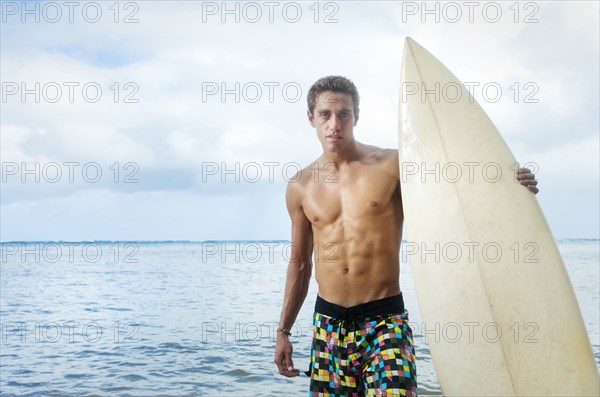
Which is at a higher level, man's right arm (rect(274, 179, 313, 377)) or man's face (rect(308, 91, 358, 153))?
man's face (rect(308, 91, 358, 153))

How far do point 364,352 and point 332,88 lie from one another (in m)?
1.13

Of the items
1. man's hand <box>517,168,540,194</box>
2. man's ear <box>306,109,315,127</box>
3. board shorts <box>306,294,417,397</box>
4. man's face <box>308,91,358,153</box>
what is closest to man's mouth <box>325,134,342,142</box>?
man's face <box>308,91,358,153</box>

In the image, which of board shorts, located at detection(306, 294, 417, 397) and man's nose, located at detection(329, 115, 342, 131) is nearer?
board shorts, located at detection(306, 294, 417, 397)

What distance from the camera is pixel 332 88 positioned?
8.62 feet

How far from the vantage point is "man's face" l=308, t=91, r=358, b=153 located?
2594 mm

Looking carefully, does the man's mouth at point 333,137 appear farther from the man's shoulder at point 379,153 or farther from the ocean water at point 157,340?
the ocean water at point 157,340

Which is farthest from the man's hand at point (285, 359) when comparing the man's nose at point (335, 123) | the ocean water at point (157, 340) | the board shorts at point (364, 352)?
the ocean water at point (157, 340)

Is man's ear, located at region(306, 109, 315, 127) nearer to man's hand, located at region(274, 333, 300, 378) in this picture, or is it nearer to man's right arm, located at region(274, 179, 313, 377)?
man's right arm, located at region(274, 179, 313, 377)

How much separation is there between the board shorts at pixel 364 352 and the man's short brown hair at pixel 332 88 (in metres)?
0.89

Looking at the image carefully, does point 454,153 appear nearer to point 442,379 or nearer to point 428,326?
point 428,326

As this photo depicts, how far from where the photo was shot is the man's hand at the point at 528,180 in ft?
8.94

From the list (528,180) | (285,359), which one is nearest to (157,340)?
(285,359)

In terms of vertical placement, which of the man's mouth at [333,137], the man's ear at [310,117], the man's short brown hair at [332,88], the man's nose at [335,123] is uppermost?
the man's short brown hair at [332,88]

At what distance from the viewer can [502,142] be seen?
3.04 m
